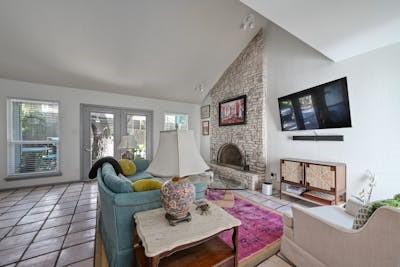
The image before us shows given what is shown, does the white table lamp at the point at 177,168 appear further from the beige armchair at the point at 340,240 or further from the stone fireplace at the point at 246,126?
the stone fireplace at the point at 246,126

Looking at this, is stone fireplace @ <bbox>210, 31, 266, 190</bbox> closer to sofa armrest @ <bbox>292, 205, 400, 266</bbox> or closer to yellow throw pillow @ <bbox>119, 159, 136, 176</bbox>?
sofa armrest @ <bbox>292, 205, 400, 266</bbox>

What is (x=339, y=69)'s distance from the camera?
2.65 meters

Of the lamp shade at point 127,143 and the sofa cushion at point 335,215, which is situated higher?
the lamp shade at point 127,143

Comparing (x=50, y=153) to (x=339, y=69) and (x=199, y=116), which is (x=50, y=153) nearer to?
(x=199, y=116)

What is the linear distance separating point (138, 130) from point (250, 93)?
370cm

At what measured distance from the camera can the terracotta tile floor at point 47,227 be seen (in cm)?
165

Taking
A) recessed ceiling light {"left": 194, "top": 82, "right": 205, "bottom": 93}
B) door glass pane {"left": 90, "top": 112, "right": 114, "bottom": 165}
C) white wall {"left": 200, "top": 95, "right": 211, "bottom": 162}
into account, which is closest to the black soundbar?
recessed ceiling light {"left": 194, "top": 82, "right": 205, "bottom": 93}

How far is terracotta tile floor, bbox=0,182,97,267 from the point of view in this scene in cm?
165

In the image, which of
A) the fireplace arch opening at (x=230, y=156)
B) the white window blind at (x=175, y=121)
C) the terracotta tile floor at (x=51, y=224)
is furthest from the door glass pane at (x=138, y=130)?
the fireplace arch opening at (x=230, y=156)

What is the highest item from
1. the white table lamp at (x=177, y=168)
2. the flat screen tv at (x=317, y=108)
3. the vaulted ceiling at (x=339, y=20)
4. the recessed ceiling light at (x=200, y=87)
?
the recessed ceiling light at (x=200, y=87)

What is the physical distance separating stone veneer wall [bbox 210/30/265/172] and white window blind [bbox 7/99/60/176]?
4.67 m

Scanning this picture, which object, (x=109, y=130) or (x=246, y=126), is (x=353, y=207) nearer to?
(x=246, y=126)

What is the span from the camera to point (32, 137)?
12.6 ft

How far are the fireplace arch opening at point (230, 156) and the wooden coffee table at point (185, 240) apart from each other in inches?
129
